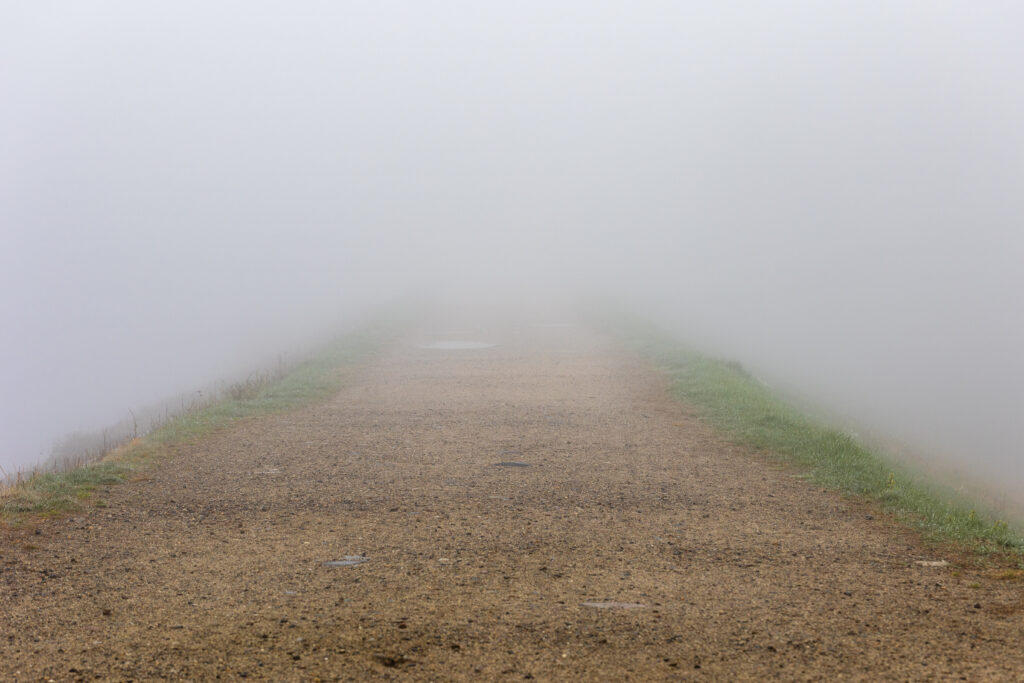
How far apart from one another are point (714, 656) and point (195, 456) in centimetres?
642

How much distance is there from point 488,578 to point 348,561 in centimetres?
100

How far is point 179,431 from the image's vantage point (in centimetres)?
1022

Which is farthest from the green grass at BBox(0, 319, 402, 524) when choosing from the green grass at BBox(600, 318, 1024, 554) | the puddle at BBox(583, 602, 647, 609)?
the green grass at BBox(600, 318, 1024, 554)

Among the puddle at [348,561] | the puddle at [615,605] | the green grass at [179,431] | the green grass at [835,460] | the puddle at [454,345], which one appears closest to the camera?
the puddle at [615,605]

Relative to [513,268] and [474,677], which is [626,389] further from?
[513,268]

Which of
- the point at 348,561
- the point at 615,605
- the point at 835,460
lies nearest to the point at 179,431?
the point at 348,561

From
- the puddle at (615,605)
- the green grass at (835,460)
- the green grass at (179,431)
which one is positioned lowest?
the green grass at (835,460)

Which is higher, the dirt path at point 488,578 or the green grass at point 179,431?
the green grass at point 179,431

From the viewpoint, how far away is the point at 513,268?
82.8 meters

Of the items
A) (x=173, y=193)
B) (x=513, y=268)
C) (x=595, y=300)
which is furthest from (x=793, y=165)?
(x=173, y=193)

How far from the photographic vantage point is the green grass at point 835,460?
633 centimetres

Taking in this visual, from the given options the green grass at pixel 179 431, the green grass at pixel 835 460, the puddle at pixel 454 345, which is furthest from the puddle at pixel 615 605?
the puddle at pixel 454 345

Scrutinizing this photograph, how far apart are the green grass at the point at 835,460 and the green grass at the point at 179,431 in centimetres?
602

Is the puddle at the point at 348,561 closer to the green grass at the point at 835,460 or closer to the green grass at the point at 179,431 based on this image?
the green grass at the point at 179,431
